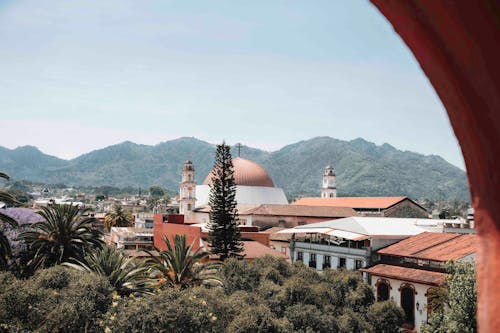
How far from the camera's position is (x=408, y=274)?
2712cm

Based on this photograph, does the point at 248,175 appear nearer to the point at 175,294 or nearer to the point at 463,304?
the point at 463,304

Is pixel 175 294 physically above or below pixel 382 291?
above

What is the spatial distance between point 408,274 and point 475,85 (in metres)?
27.3


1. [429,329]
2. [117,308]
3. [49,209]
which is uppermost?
[49,209]

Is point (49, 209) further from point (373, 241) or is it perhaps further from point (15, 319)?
point (373, 241)

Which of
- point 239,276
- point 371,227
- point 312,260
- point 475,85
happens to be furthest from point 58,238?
point 475,85

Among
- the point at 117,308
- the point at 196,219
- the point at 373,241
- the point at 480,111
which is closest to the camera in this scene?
the point at 480,111

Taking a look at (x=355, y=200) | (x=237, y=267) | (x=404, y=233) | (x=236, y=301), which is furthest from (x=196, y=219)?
(x=236, y=301)

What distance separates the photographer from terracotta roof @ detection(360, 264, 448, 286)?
82.5ft

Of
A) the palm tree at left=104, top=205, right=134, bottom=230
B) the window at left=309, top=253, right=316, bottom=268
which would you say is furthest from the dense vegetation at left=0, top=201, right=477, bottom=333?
the palm tree at left=104, top=205, right=134, bottom=230

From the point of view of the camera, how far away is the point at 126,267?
66.8 ft

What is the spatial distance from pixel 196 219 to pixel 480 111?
59.1 m

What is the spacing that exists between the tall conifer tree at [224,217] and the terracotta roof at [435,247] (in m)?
8.82

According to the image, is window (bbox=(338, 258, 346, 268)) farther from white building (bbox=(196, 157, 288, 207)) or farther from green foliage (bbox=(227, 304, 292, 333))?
white building (bbox=(196, 157, 288, 207))
